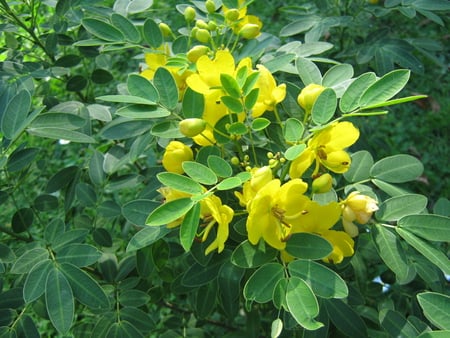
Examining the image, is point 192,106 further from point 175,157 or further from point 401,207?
point 401,207

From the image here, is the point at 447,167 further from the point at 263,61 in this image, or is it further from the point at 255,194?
the point at 255,194

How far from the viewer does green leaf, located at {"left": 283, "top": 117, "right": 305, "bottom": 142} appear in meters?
0.97

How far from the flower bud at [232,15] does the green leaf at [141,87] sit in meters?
0.27

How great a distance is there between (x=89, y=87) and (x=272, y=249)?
3.40 feet

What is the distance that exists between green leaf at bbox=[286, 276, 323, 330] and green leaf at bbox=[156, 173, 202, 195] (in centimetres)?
22

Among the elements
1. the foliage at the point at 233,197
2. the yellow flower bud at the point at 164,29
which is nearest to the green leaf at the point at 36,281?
the foliage at the point at 233,197

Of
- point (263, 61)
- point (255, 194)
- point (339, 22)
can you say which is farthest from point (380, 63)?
point (255, 194)

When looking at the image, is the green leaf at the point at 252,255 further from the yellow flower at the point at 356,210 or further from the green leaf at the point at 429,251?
the green leaf at the point at 429,251

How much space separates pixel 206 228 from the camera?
38.8 inches

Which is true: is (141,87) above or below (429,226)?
above

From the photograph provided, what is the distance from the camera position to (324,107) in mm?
964

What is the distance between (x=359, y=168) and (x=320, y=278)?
0.34 meters

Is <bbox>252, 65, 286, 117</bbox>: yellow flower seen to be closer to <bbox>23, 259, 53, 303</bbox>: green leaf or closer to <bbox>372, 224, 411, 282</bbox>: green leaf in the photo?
<bbox>372, 224, 411, 282</bbox>: green leaf

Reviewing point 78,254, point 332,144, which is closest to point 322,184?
point 332,144
